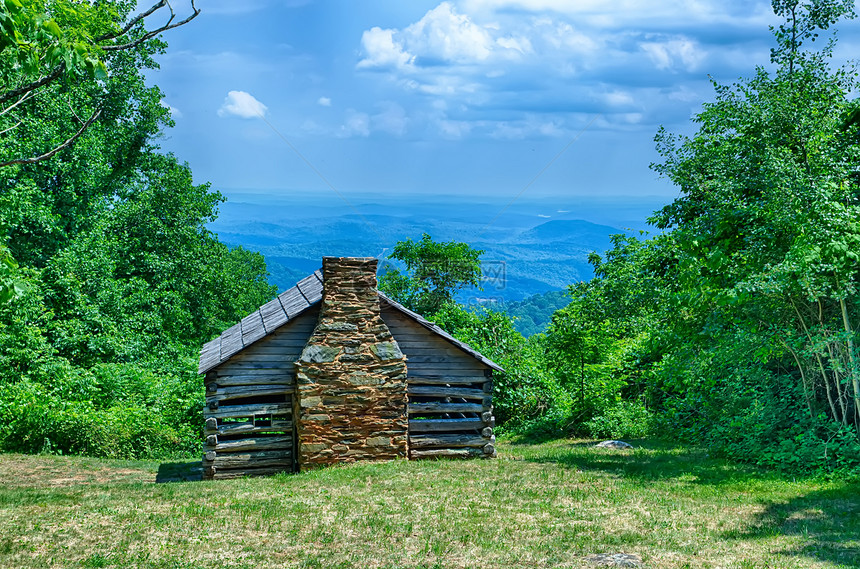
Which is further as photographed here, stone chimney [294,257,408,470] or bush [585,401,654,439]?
bush [585,401,654,439]

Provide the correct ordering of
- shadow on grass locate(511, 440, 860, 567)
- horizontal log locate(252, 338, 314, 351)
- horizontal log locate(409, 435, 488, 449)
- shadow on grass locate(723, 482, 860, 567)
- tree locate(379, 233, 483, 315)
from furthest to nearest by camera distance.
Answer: tree locate(379, 233, 483, 315), horizontal log locate(409, 435, 488, 449), horizontal log locate(252, 338, 314, 351), shadow on grass locate(511, 440, 860, 567), shadow on grass locate(723, 482, 860, 567)

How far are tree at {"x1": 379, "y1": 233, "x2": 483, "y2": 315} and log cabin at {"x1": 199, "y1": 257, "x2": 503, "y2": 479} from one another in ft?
46.2

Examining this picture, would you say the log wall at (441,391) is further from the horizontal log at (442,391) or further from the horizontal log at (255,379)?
the horizontal log at (255,379)

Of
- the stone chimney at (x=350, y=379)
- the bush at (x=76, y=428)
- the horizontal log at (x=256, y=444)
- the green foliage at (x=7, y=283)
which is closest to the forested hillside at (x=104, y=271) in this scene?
the bush at (x=76, y=428)

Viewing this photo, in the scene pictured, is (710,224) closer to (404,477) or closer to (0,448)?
(404,477)

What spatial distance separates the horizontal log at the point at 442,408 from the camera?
1548 centimetres

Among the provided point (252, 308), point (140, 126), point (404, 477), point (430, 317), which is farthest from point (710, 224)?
point (252, 308)

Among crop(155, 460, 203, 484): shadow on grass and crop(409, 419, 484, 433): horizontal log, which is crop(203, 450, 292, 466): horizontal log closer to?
crop(155, 460, 203, 484): shadow on grass

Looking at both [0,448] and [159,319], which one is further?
[159,319]

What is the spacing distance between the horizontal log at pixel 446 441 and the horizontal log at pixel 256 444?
2685 mm

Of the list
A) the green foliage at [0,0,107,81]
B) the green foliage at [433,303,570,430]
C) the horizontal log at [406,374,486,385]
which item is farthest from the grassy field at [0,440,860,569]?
the green foliage at [433,303,570,430]

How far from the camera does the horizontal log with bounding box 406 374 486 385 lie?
611 inches

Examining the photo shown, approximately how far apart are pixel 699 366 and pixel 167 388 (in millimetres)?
15759

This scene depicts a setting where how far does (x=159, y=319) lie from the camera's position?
2755cm
